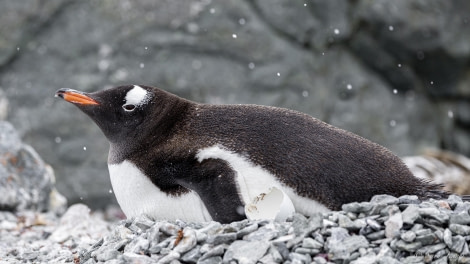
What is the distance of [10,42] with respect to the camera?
620 centimetres

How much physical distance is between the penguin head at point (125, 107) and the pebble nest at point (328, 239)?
0.56 m

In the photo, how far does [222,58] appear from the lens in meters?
6.38

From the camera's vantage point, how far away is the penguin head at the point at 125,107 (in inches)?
112

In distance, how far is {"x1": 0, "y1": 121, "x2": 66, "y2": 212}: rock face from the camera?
413cm

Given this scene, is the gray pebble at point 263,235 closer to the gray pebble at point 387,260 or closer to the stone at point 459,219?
the gray pebble at point 387,260

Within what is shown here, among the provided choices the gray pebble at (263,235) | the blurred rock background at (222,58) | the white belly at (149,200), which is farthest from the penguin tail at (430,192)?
the blurred rock background at (222,58)

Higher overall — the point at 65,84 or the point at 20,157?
the point at 65,84

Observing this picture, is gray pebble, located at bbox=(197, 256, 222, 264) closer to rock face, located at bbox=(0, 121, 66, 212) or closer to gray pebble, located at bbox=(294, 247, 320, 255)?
gray pebble, located at bbox=(294, 247, 320, 255)

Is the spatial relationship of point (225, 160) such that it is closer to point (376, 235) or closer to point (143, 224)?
point (143, 224)

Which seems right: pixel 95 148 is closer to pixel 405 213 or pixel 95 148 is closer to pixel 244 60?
pixel 244 60

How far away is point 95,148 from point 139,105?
3.39 meters

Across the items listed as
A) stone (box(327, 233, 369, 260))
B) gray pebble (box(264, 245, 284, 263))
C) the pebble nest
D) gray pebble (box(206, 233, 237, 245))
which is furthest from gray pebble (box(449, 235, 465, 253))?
gray pebble (box(206, 233, 237, 245))

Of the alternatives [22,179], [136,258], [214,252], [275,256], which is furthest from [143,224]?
[22,179]

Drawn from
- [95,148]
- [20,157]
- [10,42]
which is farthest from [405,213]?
[10,42]
